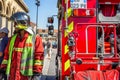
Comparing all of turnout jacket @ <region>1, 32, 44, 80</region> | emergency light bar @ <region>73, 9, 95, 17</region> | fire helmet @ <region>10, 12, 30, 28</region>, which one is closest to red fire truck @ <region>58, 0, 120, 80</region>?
emergency light bar @ <region>73, 9, 95, 17</region>

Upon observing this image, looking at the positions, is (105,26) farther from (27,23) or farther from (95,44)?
(27,23)

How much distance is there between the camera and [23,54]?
5957 mm

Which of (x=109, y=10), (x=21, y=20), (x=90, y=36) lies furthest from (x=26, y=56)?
(x=109, y=10)

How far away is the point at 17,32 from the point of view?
20.4 ft

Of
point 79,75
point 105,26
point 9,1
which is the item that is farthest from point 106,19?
point 9,1

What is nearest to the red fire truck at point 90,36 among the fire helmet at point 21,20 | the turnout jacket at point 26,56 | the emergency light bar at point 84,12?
the emergency light bar at point 84,12

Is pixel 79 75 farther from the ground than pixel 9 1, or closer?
closer

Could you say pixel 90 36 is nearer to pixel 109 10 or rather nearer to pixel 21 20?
pixel 109 10

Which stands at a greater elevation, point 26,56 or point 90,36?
point 90,36

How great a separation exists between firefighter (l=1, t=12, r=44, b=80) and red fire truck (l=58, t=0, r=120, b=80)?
0.55 meters

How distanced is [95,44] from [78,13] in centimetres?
65

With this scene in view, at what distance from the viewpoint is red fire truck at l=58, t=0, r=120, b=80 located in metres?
5.97

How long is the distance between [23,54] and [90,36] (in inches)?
54.1

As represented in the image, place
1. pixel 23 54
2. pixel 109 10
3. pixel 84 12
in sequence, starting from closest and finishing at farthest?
pixel 23 54, pixel 84 12, pixel 109 10
